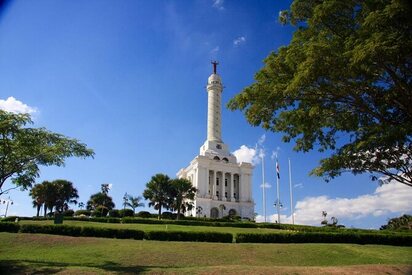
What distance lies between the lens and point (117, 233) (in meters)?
29.3

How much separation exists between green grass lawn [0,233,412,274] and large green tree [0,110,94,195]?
14.7 feet

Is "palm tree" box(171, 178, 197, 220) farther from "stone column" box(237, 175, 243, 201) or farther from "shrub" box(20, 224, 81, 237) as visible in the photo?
"shrub" box(20, 224, 81, 237)

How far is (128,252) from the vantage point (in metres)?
23.0

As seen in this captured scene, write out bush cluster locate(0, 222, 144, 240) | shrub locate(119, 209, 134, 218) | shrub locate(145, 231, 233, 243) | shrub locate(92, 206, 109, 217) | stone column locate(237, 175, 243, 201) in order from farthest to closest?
stone column locate(237, 175, 243, 201) < shrub locate(92, 206, 109, 217) < shrub locate(119, 209, 134, 218) < bush cluster locate(0, 222, 144, 240) < shrub locate(145, 231, 233, 243)

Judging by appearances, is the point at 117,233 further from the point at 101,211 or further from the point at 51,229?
the point at 101,211

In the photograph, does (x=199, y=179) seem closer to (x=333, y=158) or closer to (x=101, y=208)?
(x=101, y=208)

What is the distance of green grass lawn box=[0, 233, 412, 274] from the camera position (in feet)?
60.4

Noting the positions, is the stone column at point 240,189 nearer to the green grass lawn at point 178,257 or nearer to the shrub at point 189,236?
the green grass lawn at point 178,257

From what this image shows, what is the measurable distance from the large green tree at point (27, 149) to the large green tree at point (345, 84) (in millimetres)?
11098

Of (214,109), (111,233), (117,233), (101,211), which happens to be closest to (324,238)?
(117,233)

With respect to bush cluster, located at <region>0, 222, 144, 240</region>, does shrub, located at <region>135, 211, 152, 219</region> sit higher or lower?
higher

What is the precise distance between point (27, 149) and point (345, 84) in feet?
58.2

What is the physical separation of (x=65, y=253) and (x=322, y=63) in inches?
707

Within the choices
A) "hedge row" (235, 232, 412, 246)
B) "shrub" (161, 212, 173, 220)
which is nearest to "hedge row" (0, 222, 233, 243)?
"hedge row" (235, 232, 412, 246)
